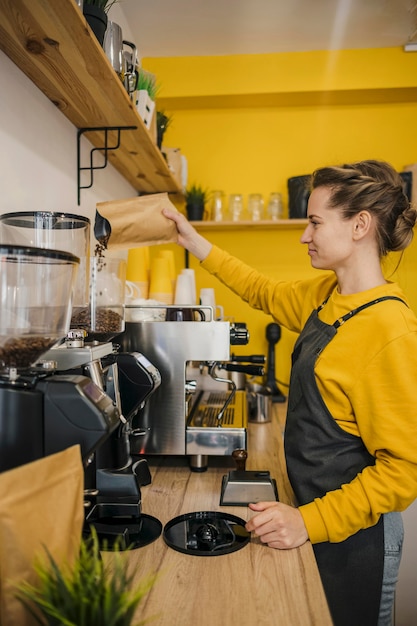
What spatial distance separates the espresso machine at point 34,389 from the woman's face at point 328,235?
71cm

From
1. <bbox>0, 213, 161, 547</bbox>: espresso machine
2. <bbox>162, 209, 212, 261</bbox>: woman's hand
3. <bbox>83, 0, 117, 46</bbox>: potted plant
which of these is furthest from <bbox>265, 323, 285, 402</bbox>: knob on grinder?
<bbox>83, 0, 117, 46</bbox>: potted plant

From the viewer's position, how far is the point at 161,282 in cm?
193

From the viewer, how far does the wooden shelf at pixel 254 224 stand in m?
2.62

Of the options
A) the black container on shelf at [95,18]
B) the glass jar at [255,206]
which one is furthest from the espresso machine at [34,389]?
Answer: the glass jar at [255,206]

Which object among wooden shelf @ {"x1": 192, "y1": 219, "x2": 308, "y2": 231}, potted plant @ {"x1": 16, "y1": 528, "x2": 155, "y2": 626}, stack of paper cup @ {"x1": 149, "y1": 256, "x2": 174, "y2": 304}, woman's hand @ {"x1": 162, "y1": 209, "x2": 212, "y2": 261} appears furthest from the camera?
wooden shelf @ {"x1": 192, "y1": 219, "x2": 308, "y2": 231}

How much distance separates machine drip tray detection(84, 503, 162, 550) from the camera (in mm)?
953

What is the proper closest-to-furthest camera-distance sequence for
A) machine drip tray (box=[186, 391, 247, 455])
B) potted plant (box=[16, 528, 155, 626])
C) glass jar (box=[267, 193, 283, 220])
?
potted plant (box=[16, 528, 155, 626]) < machine drip tray (box=[186, 391, 247, 455]) < glass jar (box=[267, 193, 283, 220])

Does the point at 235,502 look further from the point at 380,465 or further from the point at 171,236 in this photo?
the point at 171,236

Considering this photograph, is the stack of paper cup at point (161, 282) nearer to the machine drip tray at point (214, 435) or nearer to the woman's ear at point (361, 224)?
the machine drip tray at point (214, 435)

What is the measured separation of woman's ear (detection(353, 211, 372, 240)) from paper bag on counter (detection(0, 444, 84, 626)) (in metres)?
0.84

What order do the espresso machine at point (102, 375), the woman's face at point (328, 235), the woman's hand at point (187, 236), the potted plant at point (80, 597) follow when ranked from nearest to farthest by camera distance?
the potted plant at point (80, 597), the espresso machine at point (102, 375), the woman's face at point (328, 235), the woman's hand at point (187, 236)

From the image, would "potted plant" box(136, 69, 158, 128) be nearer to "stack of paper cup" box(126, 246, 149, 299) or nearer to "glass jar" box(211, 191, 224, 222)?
"stack of paper cup" box(126, 246, 149, 299)

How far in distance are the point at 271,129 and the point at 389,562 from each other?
92.5 inches

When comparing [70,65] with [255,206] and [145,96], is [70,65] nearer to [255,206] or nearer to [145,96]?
[145,96]
